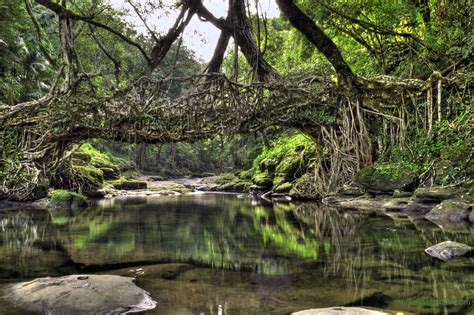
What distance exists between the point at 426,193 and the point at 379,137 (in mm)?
2462

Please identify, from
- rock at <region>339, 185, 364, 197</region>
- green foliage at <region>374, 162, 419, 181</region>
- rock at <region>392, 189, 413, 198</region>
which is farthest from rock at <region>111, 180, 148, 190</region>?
green foliage at <region>374, 162, 419, 181</region>

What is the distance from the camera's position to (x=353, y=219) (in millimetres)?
7785

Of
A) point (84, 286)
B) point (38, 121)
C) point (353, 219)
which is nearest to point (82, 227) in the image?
point (38, 121)

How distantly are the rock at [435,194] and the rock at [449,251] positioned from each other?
11.3 feet

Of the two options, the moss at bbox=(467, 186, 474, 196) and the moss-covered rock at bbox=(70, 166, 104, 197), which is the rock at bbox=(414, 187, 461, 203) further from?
the moss-covered rock at bbox=(70, 166, 104, 197)

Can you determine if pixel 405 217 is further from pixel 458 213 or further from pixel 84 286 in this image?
pixel 84 286

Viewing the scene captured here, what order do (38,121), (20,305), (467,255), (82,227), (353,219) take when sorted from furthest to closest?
(38,121) → (353,219) → (82,227) → (467,255) → (20,305)

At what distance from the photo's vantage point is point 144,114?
31.2 ft

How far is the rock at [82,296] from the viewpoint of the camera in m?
2.60

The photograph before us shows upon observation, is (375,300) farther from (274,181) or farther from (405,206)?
(274,181)

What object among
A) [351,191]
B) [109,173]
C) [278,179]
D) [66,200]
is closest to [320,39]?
[351,191]

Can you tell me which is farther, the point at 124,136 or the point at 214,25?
the point at 214,25

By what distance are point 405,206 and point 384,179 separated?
4.20 feet

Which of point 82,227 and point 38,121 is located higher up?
point 38,121
